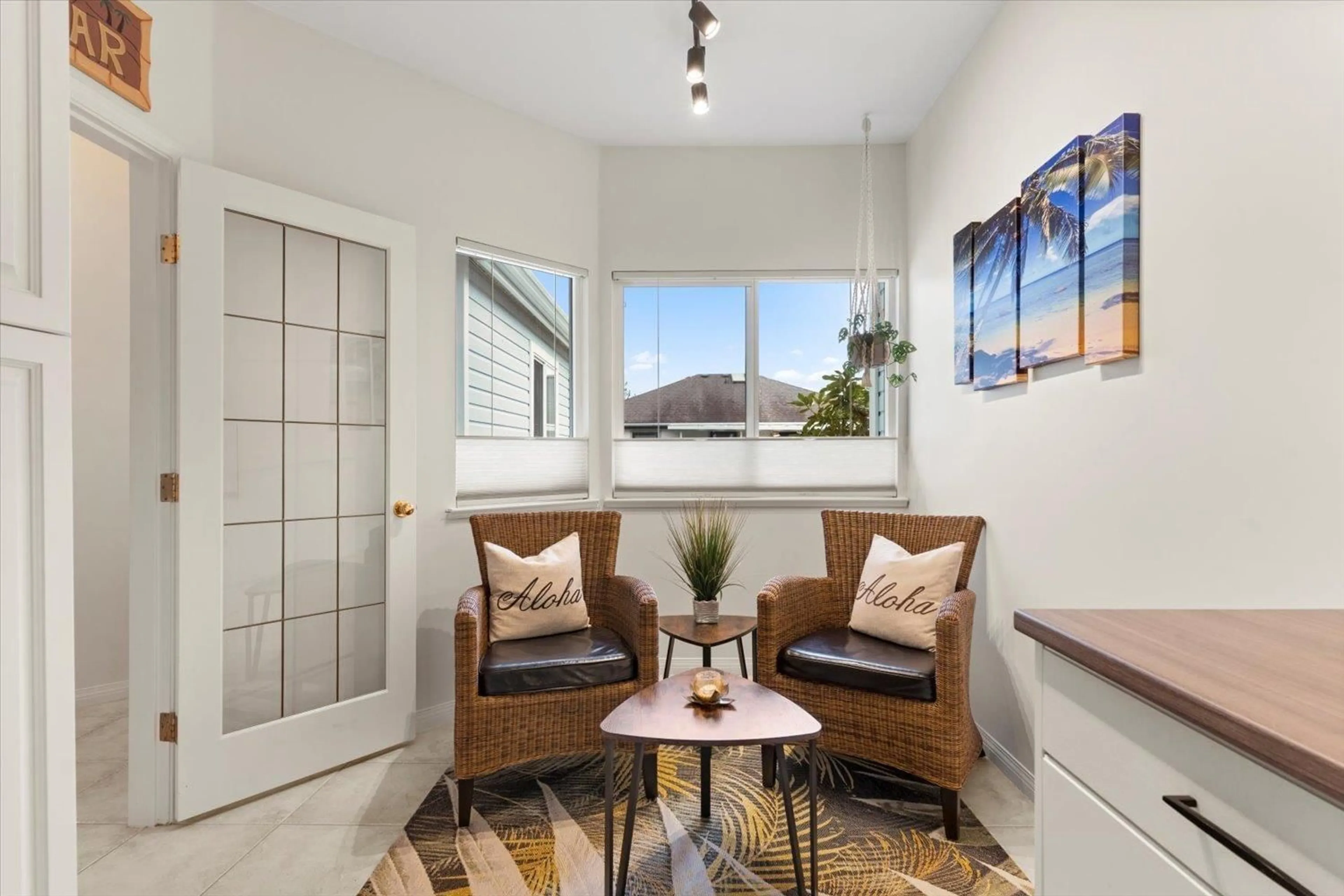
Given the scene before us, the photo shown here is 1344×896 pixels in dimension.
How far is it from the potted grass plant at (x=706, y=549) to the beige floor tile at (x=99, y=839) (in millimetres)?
1972

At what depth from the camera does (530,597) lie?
2.43m

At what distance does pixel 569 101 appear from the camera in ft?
9.88

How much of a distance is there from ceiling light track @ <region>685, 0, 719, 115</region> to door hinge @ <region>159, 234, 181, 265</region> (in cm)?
178

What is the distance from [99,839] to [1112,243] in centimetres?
339

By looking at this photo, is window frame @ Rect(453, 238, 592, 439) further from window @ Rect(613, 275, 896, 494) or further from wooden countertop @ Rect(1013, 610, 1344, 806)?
wooden countertop @ Rect(1013, 610, 1344, 806)

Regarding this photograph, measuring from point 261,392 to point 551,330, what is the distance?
4.76 feet

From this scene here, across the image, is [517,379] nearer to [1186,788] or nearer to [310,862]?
[310,862]

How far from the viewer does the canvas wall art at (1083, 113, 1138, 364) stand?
65.4 inches

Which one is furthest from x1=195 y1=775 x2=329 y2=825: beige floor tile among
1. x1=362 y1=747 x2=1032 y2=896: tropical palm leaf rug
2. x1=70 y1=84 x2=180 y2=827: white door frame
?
x1=362 y1=747 x2=1032 y2=896: tropical palm leaf rug

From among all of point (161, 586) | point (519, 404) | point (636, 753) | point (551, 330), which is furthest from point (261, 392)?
point (636, 753)

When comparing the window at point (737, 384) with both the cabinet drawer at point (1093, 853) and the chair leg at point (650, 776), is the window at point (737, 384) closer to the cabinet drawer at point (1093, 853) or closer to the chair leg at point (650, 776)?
the chair leg at point (650, 776)

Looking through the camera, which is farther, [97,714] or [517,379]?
[517,379]

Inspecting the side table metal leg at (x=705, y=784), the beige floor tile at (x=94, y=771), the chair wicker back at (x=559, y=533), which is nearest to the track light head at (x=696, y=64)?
the chair wicker back at (x=559, y=533)

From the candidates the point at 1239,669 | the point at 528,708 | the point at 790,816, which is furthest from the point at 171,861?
the point at 1239,669
